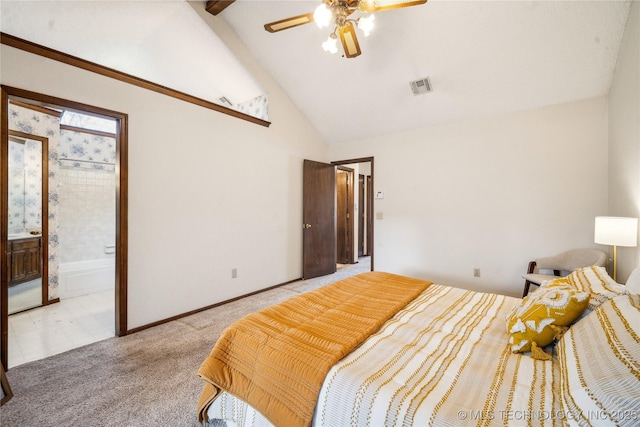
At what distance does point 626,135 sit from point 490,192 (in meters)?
1.34

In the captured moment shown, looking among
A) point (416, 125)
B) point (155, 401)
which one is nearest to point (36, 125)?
point (155, 401)

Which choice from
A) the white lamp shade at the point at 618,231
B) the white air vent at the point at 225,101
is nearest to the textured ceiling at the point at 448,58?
the white air vent at the point at 225,101

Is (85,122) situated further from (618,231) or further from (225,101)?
(618,231)

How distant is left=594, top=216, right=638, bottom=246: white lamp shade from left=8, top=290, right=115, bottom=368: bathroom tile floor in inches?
171

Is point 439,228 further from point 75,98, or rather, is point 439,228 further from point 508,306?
point 75,98

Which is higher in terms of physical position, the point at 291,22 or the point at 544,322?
the point at 291,22

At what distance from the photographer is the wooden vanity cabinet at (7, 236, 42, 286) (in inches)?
136

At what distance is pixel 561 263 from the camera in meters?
2.98

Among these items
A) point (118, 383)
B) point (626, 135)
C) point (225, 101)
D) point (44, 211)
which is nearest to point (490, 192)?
point (626, 135)

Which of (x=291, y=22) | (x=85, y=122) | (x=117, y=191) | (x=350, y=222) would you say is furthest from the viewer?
(x=350, y=222)

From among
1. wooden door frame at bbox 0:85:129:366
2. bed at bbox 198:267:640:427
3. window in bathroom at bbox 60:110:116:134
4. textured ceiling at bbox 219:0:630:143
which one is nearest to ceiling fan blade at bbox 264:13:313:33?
textured ceiling at bbox 219:0:630:143

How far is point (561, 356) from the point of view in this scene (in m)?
1.12

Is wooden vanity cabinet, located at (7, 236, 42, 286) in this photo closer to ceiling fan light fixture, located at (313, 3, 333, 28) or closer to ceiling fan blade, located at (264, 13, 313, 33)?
ceiling fan blade, located at (264, 13, 313, 33)

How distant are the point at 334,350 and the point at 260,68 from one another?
12.6 ft
